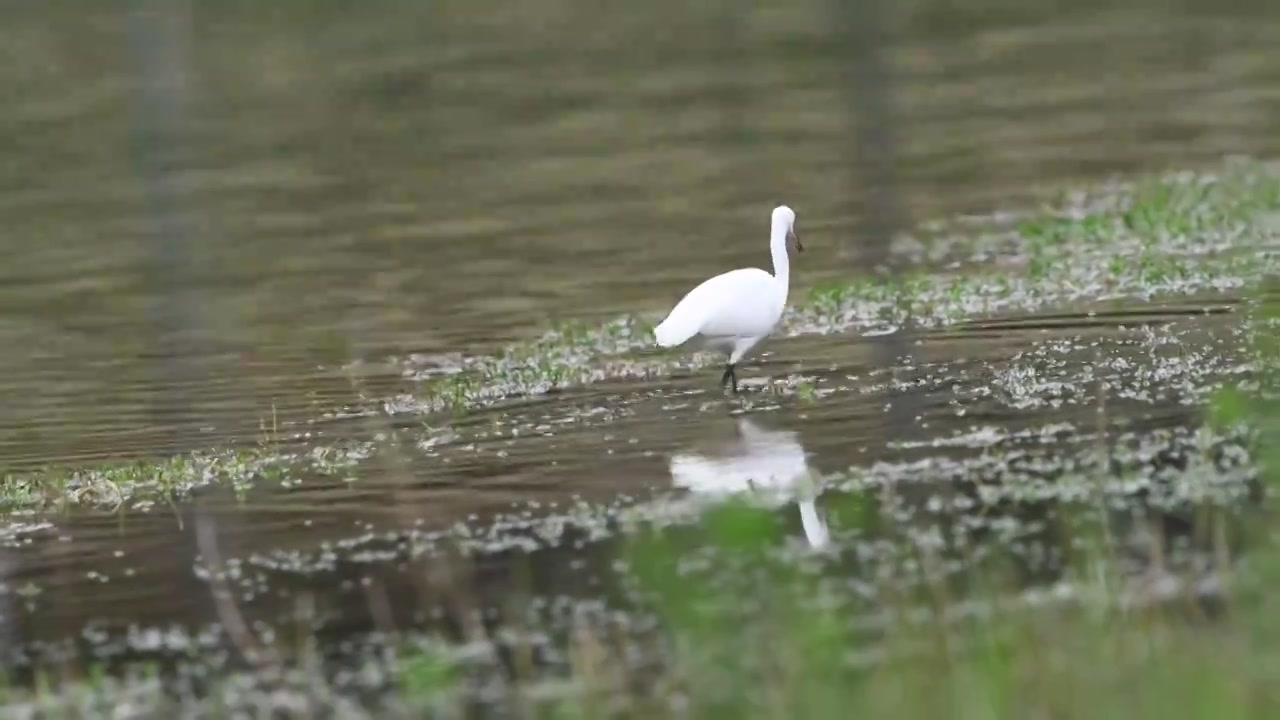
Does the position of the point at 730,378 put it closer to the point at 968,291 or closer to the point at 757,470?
the point at 757,470

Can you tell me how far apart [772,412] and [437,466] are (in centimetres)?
159

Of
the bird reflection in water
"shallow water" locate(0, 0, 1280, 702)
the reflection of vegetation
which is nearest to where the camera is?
"shallow water" locate(0, 0, 1280, 702)

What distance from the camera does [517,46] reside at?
2898 cm

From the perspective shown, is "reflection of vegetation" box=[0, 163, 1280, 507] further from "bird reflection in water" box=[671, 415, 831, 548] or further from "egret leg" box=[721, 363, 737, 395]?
"bird reflection in water" box=[671, 415, 831, 548]

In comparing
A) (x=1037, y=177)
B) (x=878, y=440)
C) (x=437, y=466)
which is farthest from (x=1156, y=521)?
(x=1037, y=177)

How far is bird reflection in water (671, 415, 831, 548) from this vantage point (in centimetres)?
916

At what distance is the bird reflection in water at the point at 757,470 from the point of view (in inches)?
361

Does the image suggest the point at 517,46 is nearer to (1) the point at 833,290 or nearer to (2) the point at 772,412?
(1) the point at 833,290

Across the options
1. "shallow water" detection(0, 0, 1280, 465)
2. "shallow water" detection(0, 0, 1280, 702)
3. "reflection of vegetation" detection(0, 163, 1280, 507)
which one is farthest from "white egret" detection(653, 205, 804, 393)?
"shallow water" detection(0, 0, 1280, 465)

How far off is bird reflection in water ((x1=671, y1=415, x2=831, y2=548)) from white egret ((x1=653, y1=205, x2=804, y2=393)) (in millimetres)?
896

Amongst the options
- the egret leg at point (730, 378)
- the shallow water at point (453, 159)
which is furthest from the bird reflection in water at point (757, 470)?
the shallow water at point (453, 159)

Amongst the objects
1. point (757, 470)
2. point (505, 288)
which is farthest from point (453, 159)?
point (757, 470)

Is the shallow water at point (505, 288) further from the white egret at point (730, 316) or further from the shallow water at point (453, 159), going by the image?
the white egret at point (730, 316)

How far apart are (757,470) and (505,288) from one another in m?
Result: 6.59
